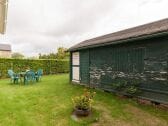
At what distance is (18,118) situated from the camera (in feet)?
22.1

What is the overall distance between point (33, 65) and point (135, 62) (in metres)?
15.1

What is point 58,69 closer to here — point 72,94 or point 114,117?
point 72,94

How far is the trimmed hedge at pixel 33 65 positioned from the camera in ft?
62.0

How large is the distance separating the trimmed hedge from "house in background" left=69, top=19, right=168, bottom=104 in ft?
32.4

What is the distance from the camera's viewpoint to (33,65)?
70.3 ft

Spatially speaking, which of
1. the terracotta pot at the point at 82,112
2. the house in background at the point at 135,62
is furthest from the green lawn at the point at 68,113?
the house in background at the point at 135,62

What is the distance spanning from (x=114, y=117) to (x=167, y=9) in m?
13.2

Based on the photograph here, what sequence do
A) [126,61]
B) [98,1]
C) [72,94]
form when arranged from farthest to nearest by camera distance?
[98,1]
[72,94]
[126,61]

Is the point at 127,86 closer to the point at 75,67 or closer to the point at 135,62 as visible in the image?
the point at 135,62

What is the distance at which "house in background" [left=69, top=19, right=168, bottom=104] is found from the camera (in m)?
7.56

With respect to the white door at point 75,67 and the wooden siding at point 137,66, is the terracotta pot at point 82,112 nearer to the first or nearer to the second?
the wooden siding at point 137,66

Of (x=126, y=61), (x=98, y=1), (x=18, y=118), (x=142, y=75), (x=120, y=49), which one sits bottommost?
(x=18, y=118)

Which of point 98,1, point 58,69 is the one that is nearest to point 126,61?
point 98,1

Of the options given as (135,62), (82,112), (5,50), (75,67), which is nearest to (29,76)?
(75,67)
